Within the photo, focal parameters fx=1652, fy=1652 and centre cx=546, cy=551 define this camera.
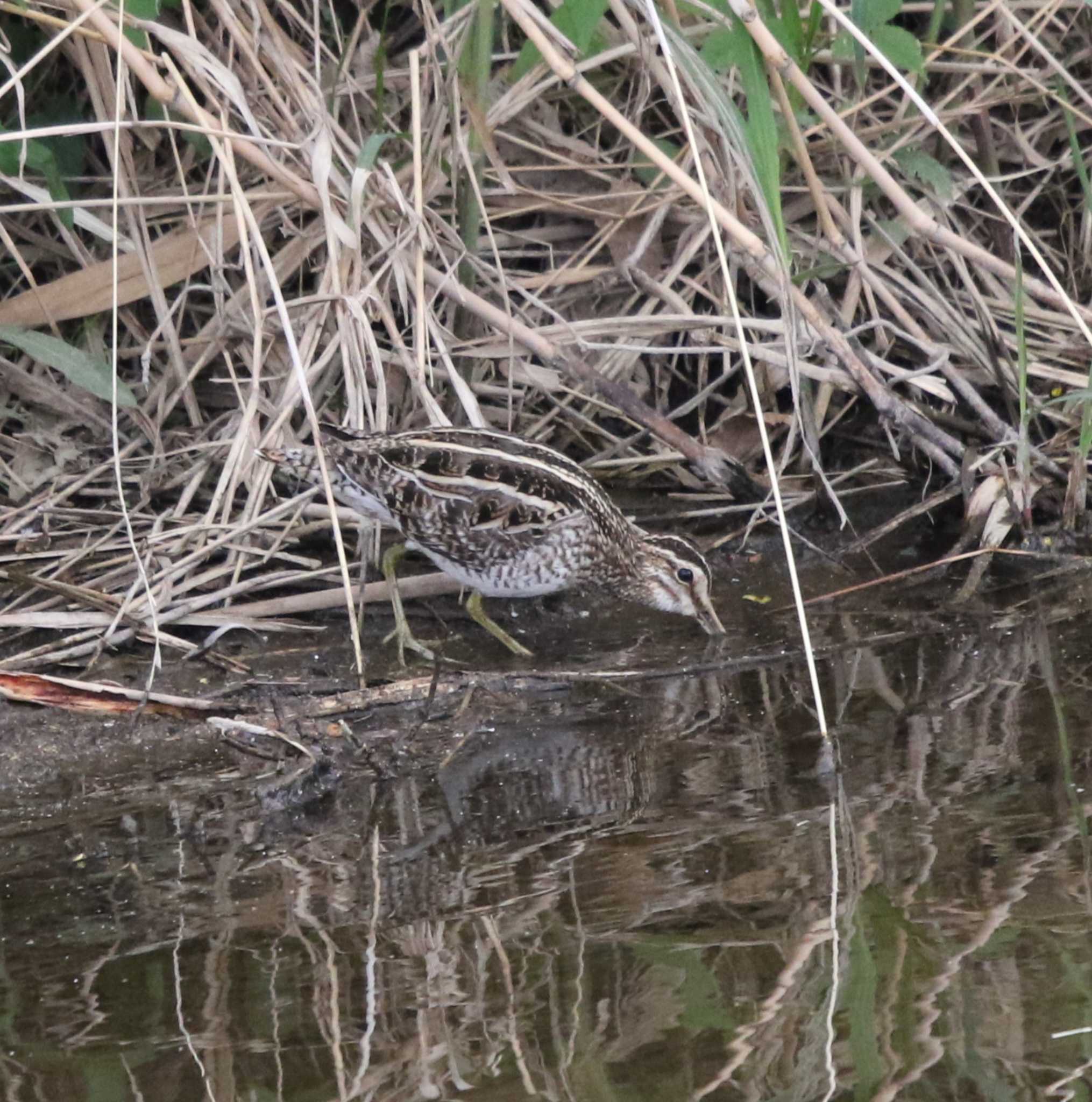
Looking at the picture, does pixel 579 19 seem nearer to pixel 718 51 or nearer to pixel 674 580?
pixel 718 51

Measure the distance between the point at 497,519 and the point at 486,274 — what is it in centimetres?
85

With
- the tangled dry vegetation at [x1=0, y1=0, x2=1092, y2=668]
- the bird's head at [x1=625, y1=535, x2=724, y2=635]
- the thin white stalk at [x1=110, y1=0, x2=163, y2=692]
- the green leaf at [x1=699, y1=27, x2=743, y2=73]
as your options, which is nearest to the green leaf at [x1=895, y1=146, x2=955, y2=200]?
the tangled dry vegetation at [x1=0, y1=0, x2=1092, y2=668]

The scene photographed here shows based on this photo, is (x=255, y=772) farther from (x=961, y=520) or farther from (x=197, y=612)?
(x=961, y=520)

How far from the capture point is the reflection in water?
2.38 m

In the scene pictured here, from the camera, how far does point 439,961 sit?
8.87ft

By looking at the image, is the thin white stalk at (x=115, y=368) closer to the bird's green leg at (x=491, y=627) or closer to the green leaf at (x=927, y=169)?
the bird's green leg at (x=491, y=627)

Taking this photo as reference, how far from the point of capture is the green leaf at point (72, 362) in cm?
452

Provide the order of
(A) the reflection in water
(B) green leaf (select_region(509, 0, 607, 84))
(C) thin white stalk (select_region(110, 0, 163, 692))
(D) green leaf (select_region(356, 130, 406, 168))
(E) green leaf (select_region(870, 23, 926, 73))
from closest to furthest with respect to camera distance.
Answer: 1. (A) the reflection in water
2. (C) thin white stalk (select_region(110, 0, 163, 692))
3. (B) green leaf (select_region(509, 0, 607, 84))
4. (D) green leaf (select_region(356, 130, 406, 168))
5. (E) green leaf (select_region(870, 23, 926, 73))

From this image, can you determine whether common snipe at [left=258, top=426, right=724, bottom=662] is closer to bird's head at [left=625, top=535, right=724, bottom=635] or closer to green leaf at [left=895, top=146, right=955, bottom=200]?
bird's head at [left=625, top=535, right=724, bottom=635]

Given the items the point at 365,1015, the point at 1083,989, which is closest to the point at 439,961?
the point at 365,1015

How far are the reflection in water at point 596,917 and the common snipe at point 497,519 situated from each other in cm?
52

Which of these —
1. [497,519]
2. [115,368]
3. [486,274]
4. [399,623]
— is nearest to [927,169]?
[486,274]

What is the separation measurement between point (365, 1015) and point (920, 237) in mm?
3431

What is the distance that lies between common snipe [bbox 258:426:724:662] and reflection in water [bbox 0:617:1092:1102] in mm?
523
